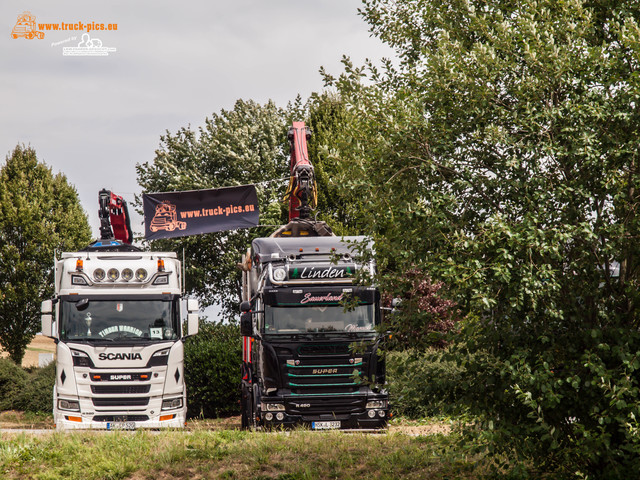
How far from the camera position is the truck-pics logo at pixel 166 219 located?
23062 millimetres

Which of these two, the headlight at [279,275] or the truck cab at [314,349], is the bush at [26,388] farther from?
the headlight at [279,275]

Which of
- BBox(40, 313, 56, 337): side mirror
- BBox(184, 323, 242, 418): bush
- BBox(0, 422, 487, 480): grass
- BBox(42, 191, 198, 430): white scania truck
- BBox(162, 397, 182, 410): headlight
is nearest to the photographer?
BBox(0, 422, 487, 480): grass

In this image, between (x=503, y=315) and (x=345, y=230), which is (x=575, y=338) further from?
(x=345, y=230)

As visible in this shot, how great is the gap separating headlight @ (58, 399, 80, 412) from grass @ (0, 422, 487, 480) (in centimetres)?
339

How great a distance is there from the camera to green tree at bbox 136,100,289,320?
3166cm

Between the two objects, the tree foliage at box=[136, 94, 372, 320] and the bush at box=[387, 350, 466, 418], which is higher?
the tree foliage at box=[136, 94, 372, 320]

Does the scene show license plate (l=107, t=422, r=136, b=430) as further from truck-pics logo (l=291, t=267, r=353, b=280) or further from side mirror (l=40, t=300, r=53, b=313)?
truck-pics logo (l=291, t=267, r=353, b=280)

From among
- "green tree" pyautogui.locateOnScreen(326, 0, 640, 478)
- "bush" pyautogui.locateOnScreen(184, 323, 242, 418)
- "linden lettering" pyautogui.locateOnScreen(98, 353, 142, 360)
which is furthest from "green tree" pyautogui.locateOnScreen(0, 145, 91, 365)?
"green tree" pyautogui.locateOnScreen(326, 0, 640, 478)

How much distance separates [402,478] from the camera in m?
9.38

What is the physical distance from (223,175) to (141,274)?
17785mm

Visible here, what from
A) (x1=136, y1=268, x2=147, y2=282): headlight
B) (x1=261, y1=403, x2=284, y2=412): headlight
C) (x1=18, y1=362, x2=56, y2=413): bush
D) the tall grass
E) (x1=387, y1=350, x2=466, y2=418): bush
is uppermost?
(x1=136, y1=268, x2=147, y2=282): headlight

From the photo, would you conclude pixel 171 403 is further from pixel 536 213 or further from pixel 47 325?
pixel 536 213

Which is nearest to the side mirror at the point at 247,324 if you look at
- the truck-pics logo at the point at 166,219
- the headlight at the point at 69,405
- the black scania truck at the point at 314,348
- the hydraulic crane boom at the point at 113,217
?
the black scania truck at the point at 314,348

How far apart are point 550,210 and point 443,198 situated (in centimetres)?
113
